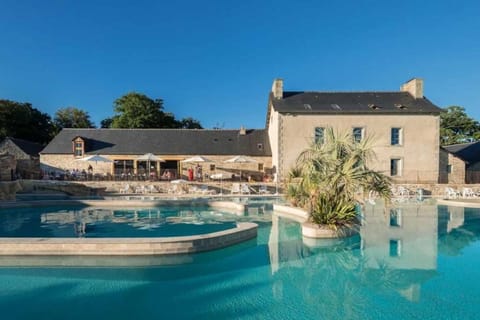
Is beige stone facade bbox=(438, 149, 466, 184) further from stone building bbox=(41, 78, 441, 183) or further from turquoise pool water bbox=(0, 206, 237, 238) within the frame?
turquoise pool water bbox=(0, 206, 237, 238)

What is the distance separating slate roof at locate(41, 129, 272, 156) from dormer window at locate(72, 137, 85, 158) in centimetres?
37

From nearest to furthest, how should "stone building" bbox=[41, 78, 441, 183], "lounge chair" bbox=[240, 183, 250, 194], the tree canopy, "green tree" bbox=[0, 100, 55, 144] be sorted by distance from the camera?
"lounge chair" bbox=[240, 183, 250, 194] → "stone building" bbox=[41, 78, 441, 183] → "green tree" bbox=[0, 100, 55, 144] → the tree canopy

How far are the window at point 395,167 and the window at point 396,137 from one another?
1.44 meters

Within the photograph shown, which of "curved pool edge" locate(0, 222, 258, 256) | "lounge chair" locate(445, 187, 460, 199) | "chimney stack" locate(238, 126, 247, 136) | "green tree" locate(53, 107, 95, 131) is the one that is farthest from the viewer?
"green tree" locate(53, 107, 95, 131)

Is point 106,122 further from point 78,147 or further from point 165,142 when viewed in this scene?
point 165,142

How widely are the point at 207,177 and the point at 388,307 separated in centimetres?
2018

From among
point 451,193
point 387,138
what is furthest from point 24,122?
point 451,193

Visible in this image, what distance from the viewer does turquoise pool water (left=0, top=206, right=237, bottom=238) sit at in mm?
9727

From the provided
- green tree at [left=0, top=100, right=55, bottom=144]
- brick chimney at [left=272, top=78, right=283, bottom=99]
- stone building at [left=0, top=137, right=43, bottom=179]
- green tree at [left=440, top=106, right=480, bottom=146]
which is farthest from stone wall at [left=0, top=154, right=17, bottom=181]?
green tree at [left=440, top=106, right=480, bottom=146]

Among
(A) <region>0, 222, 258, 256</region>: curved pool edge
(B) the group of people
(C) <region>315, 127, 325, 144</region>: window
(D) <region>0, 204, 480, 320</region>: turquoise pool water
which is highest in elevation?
(C) <region>315, 127, 325, 144</region>: window

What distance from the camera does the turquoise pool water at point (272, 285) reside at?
15.5 ft

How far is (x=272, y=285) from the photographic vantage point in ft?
18.7

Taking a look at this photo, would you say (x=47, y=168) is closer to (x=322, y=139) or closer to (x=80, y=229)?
(x=80, y=229)

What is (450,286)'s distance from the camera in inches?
223
